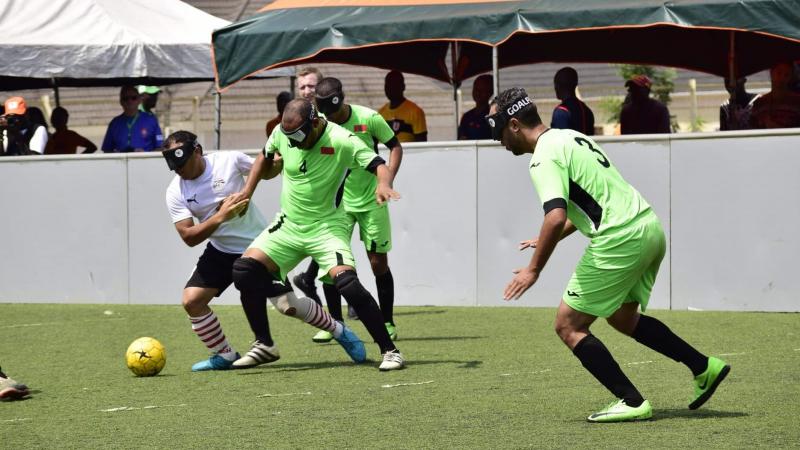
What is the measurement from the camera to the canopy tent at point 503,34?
12945mm

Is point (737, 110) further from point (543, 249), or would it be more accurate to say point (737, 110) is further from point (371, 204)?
point (543, 249)

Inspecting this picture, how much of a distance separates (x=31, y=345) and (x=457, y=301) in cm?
424

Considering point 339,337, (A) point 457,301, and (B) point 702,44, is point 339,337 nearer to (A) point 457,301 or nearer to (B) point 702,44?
(A) point 457,301

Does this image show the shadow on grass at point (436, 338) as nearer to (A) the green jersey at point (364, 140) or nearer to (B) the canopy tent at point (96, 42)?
(A) the green jersey at point (364, 140)

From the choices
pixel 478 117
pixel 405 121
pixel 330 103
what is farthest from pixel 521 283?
pixel 478 117

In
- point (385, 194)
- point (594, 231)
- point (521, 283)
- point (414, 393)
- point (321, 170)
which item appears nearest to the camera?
point (521, 283)

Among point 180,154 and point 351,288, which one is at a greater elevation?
point 180,154

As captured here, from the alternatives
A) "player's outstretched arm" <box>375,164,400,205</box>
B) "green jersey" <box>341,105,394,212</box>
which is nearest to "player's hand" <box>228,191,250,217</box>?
"player's outstretched arm" <box>375,164,400,205</box>

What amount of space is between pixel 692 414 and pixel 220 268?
12.2 feet

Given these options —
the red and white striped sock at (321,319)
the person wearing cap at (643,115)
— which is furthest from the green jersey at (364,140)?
the person wearing cap at (643,115)

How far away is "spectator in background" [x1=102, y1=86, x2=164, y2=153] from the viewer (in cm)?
1576

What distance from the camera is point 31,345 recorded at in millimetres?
11305

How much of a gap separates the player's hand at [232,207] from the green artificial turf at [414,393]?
3.41 ft

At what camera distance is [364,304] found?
895 centimetres
